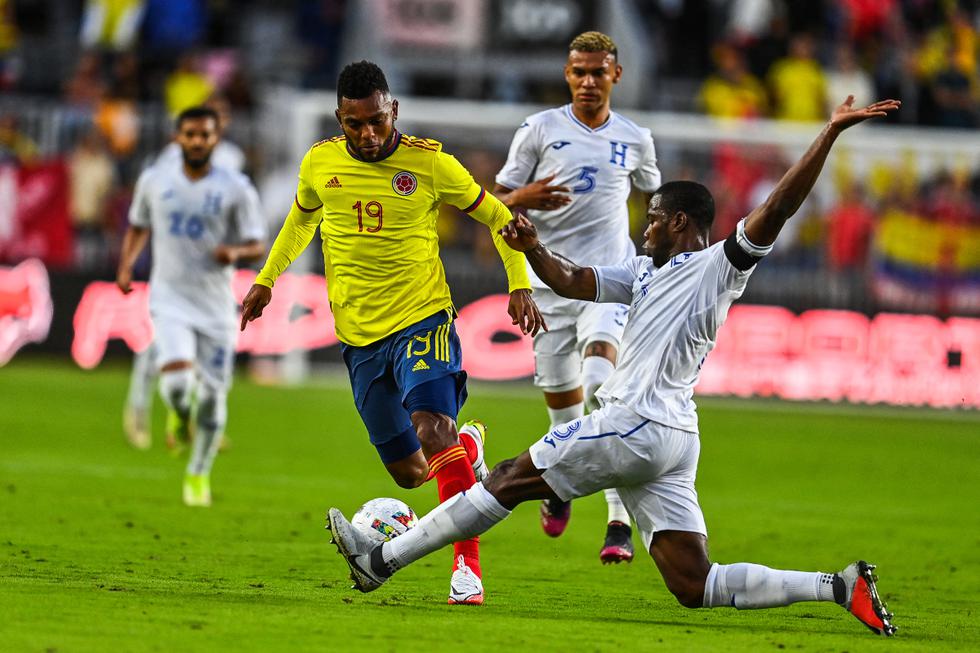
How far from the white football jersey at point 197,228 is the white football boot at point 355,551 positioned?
4.86 m

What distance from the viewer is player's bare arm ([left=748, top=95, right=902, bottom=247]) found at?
6941 mm

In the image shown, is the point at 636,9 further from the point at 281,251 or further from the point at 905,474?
the point at 281,251

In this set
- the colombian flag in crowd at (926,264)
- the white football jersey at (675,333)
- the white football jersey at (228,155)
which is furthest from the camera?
the colombian flag in crowd at (926,264)

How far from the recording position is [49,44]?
26.2 meters

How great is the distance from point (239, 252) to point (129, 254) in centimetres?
97

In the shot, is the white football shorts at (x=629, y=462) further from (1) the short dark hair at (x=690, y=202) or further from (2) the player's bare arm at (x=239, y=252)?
(2) the player's bare arm at (x=239, y=252)

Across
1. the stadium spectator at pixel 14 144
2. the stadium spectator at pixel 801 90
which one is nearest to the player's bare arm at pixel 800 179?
the stadium spectator at pixel 801 90

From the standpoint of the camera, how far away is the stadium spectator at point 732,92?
23.5 meters

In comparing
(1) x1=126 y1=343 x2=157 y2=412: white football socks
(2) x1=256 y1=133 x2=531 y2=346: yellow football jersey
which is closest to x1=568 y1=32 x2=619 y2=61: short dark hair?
(2) x1=256 y1=133 x2=531 y2=346: yellow football jersey

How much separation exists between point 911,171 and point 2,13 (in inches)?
527

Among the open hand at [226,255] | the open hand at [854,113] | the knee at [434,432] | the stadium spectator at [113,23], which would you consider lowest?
the knee at [434,432]

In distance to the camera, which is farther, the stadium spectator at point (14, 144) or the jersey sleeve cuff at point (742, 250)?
the stadium spectator at point (14, 144)

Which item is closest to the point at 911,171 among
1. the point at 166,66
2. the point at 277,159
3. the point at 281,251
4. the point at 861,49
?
the point at 861,49

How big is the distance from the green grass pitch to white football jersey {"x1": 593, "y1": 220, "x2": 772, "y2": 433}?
0.98 meters
